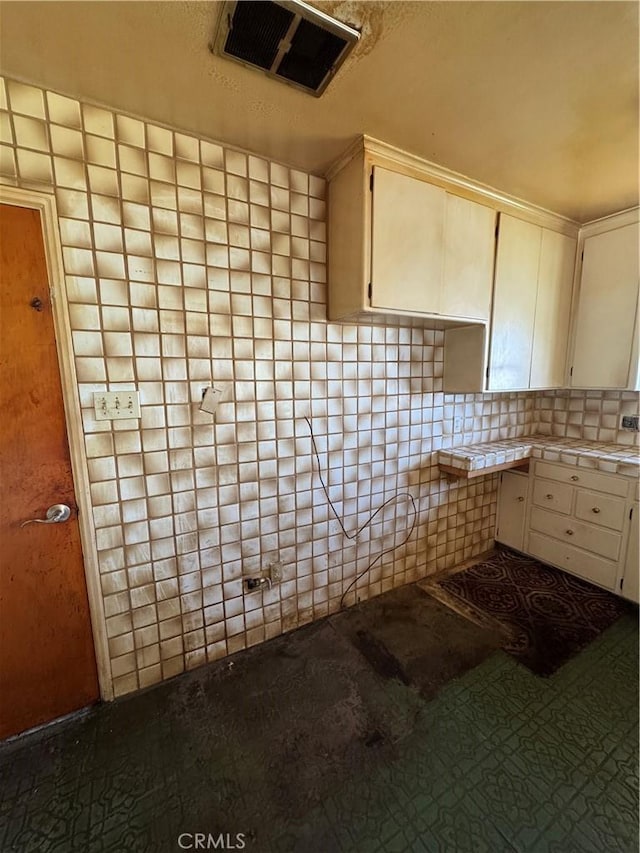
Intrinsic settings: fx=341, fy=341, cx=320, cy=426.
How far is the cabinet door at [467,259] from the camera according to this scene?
1768 millimetres

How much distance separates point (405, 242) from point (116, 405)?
4.83 feet

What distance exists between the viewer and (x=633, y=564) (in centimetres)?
209

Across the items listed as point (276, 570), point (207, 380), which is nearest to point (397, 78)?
point (207, 380)

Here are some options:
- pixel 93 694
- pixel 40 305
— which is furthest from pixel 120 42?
pixel 93 694

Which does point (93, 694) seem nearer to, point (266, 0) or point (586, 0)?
point (266, 0)

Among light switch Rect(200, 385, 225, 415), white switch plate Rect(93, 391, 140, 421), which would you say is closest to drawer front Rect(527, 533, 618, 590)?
light switch Rect(200, 385, 225, 415)

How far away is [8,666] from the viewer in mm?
1351

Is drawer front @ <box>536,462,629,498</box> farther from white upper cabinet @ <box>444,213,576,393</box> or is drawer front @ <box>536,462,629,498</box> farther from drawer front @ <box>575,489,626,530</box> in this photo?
white upper cabinet @ <box>444,213,576,393</box>

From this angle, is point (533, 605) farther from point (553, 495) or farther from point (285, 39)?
point (285, 39)

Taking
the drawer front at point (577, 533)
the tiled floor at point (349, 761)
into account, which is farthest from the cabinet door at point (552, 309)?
the tiled floor at point (349, 761)

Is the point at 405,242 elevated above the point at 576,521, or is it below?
above

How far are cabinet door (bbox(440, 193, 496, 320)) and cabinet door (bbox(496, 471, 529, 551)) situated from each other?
1.39 metres

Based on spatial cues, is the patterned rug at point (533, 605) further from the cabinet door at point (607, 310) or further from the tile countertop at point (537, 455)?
the cabinet door at point (607, 310)

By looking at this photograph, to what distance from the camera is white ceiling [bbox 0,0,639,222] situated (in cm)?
94
